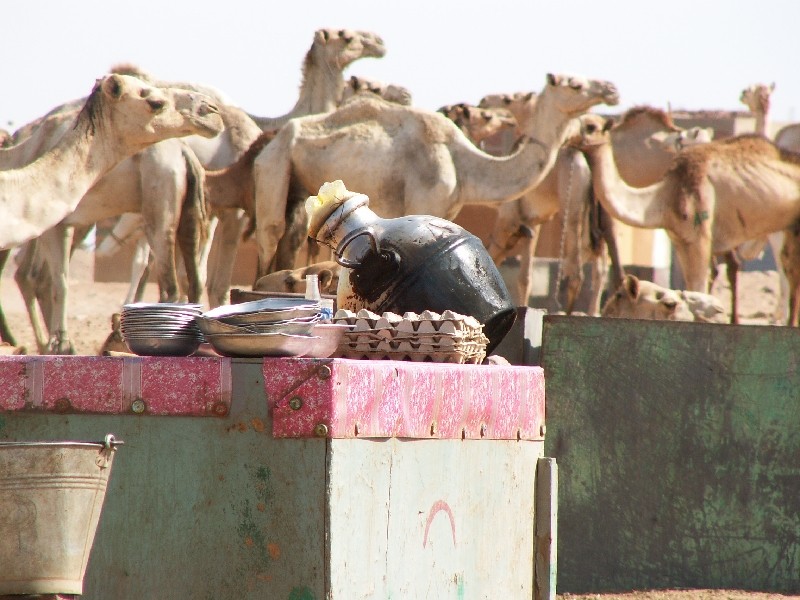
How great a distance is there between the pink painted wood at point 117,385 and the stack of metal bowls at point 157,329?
129 millimetres

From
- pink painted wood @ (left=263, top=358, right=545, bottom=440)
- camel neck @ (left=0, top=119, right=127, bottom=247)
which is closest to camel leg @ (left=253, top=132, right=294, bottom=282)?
camel neck @ (left=0, top=119, right=127, bottom=247)

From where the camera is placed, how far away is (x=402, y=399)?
4254 mm

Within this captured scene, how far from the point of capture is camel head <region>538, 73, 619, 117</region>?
14047mm

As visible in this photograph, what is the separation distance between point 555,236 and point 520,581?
16188mm

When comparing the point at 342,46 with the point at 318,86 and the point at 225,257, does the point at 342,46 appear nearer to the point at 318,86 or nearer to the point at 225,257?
the point at 318,86

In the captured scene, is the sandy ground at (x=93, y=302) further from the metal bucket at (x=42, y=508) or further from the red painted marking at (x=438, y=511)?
the metal bucket at (x=42, y=508)

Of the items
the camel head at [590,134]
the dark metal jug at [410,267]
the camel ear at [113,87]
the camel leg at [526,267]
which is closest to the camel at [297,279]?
the camel ear at [113,87]

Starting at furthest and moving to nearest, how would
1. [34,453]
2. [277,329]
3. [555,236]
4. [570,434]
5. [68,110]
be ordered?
[555,236] → [68,110] → [570,434] → [277,329] → [34,453]

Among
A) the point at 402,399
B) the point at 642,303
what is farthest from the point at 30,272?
the point at 402,399

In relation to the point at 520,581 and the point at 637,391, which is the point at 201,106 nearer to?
the point at 637,391

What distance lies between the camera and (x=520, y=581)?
4.98 meters

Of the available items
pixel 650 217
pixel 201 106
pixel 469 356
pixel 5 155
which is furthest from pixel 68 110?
pixel 469 356

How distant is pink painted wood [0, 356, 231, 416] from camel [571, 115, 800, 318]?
11.1 metres

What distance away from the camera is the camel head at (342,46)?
17.2 meters
